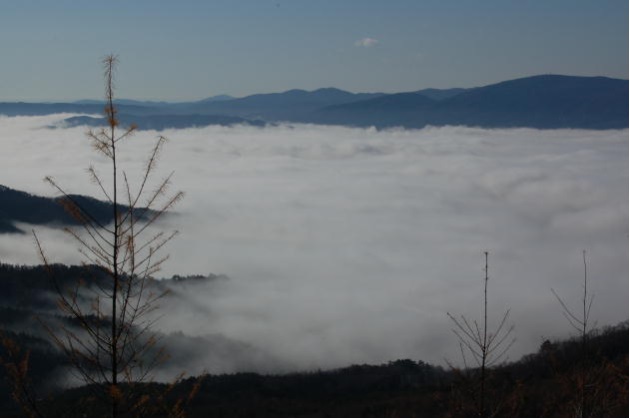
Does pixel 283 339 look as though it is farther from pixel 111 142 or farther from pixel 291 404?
pixel 111 142

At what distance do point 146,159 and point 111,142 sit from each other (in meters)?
0.53

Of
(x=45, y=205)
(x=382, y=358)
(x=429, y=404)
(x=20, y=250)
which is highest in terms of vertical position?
(x=45, y=205)

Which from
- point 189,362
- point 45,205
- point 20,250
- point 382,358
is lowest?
point 382,358

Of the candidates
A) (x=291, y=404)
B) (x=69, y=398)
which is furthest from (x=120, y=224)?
(x=291, y=404)

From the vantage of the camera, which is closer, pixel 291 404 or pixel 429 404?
pixel 429 404

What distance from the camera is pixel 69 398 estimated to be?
81.6 metres

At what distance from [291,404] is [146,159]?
346 ft

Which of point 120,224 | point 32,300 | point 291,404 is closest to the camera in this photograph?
point 120,224

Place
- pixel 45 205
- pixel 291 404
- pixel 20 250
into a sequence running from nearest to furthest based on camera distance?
1. pixel 291 404
2. pixel 20 250
3. pixel 45 205

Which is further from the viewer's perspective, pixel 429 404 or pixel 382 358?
pixel 382 358

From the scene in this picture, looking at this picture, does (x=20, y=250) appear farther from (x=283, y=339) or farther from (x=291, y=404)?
(x=291, y=404)

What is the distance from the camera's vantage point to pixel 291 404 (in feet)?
355

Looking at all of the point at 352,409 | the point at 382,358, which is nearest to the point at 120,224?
the point at 352,409

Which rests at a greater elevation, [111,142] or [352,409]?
[111,142]
